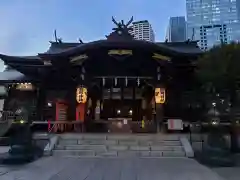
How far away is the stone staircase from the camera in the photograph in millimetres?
13367

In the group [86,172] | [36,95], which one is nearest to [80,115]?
[36,95]

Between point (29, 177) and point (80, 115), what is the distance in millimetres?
10692

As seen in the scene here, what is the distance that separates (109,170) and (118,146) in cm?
465

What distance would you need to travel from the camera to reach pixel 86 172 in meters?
9.28

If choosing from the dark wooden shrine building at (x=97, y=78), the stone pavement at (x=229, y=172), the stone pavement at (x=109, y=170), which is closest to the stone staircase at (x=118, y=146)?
the stone pavement at (x=109, y=170)

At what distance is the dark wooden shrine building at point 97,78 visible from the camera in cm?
1778

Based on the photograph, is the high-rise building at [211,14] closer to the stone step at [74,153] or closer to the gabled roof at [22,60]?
the gabled roof at [22,60]

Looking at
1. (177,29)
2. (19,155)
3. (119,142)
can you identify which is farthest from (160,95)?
(177,29)

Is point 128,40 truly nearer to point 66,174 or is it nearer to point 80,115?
point 80,115

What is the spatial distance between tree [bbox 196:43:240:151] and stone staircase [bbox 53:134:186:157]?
3.27 m

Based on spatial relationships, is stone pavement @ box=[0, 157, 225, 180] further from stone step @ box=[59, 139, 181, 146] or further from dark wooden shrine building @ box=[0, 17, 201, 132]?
dark wooden shrine building @ box=[0, 17, 201, 132]

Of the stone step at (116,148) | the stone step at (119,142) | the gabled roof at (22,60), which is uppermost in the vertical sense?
the gabled roof at (22,60)

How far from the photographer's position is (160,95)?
59.5 ft

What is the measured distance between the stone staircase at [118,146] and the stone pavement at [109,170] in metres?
1.40
